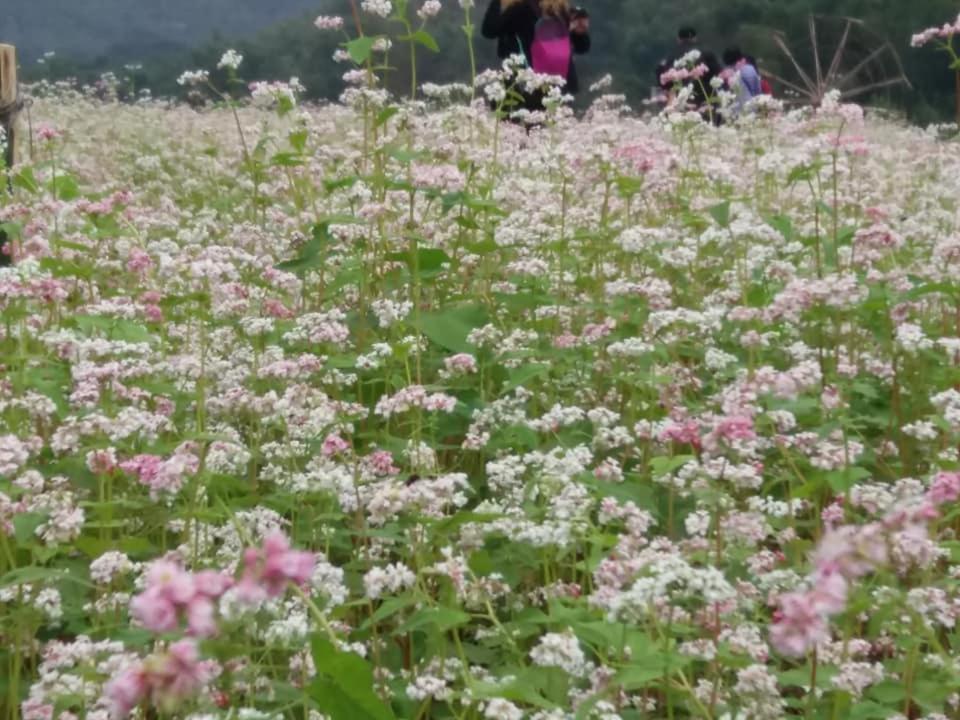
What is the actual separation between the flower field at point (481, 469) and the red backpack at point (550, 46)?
299 inches

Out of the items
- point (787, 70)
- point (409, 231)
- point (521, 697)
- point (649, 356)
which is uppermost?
point (787, 70)

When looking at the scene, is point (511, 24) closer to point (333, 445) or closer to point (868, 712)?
point (333, 445)

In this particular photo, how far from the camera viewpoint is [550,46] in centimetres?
1380

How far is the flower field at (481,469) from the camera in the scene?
222 centimetres

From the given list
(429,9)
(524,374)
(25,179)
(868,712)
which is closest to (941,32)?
(429,9)

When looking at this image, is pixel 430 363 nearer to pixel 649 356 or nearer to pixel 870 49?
pixel 649 356

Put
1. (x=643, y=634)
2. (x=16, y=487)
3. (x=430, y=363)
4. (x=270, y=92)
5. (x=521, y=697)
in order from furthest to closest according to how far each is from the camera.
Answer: (x=270, y=92), (x=430, y=363), (x=16, y=487), (x=643, y=634), (x=521, y=697)

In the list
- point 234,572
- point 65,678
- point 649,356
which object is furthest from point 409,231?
point 65,678

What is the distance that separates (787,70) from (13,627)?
3041cm

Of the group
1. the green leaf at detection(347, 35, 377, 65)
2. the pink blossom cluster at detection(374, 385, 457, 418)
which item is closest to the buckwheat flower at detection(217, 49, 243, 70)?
the green leaf at detection(347, 35, 377, 65)

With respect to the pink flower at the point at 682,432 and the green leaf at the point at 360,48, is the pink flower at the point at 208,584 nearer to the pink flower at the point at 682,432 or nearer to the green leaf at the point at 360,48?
the pink flower at the point at 682,432

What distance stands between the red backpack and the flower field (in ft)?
24.9

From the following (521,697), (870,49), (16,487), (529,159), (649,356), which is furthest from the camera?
(870,49)

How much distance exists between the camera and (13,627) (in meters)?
2.82
